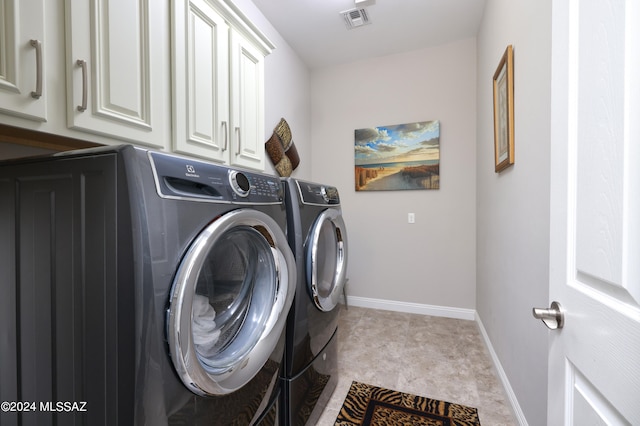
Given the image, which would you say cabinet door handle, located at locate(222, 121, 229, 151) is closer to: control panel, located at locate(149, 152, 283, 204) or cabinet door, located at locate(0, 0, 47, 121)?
control panel, located at locate(149, 152, 283, 204)

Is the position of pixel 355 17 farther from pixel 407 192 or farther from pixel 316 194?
pixel 316 194

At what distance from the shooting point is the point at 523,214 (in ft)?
4.48

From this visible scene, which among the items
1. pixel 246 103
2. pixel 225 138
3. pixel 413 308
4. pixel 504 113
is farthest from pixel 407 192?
pixel 225 138

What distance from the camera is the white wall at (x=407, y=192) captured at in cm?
273

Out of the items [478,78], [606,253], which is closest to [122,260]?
[606,253]

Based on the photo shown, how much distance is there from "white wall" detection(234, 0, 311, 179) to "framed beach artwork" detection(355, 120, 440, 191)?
1.96 ft

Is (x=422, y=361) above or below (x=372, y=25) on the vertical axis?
below

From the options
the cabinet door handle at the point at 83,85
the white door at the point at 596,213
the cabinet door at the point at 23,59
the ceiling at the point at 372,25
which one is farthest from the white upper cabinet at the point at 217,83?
the white door at the point at 596,213

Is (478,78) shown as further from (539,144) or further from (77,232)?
(77,232)

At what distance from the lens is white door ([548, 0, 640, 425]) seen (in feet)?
1.43

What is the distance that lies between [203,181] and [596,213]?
876 mm

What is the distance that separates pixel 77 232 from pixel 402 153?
2.74 m

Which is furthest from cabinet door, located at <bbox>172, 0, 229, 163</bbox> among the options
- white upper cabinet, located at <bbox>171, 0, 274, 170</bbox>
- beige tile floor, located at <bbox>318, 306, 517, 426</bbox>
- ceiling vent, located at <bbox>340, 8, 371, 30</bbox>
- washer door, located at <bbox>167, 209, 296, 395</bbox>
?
beige tile floor, located at <bbox>318, 306, 517, 426</bbox>

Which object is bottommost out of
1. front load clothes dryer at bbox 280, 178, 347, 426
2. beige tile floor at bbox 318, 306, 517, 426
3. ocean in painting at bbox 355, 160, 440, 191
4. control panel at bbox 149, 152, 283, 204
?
beige tile floor at bbox 318, 306, 517, 426
